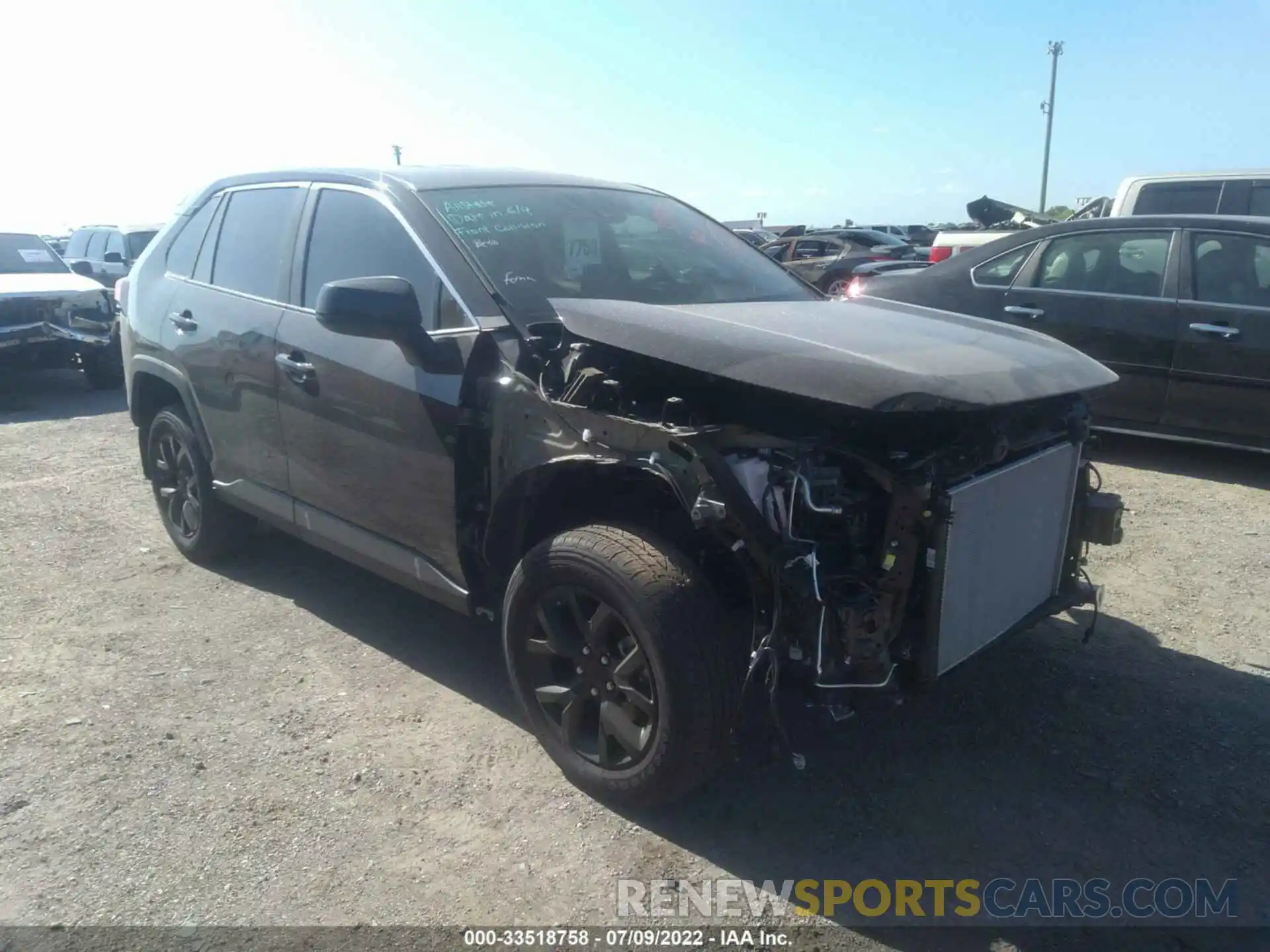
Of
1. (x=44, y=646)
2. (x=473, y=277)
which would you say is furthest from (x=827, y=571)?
(x=44, y=646)

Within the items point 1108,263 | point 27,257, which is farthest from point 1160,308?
point 27,257

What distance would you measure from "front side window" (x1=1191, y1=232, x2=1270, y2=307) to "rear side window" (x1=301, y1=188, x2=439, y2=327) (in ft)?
16.7

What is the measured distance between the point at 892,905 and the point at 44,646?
3.62 meters

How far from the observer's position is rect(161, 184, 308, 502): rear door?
164 inches

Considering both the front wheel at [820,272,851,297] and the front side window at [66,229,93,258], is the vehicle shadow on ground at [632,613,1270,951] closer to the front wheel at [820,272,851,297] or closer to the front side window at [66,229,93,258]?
the front wheel at [820,272,851,297]

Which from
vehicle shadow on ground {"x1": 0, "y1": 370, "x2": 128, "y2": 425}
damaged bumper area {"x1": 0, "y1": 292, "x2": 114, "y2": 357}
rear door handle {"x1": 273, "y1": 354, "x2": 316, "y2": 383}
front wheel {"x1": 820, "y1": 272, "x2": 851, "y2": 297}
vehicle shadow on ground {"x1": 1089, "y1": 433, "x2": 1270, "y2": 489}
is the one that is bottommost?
vehicle shadow on ground {"x1": 0, "y1": 370, "x2": 128, "y2": 425}

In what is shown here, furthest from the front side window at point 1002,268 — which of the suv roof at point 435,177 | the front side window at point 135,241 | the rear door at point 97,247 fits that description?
the rear door at point 97,247

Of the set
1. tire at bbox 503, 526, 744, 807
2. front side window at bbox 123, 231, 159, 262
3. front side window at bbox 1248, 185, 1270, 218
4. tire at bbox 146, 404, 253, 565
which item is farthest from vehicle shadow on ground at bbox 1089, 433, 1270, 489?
front side window at bbox 123, 231, 159, 262

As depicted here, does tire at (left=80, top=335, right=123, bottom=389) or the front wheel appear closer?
tire at (left=80, top=335, right=123, bottom=389)

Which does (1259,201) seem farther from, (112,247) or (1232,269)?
(112,247)

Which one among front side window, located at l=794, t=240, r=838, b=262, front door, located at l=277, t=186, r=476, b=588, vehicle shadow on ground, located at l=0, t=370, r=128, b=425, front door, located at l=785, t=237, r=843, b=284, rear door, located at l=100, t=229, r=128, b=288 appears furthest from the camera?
front side window, located at l=794, t=240, r=838, b=262

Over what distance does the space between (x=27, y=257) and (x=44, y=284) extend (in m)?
1.02

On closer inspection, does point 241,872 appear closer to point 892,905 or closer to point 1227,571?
point 892,905

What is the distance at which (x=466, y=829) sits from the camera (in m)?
2.95
